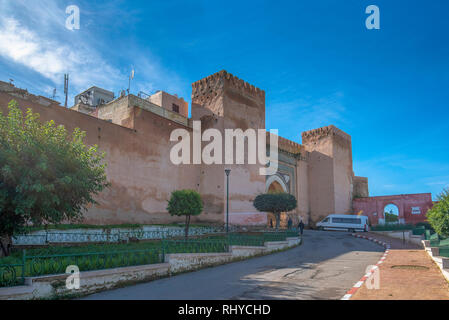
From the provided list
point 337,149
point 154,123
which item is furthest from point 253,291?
point 337,149

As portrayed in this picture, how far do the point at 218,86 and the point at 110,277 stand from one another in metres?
17.2

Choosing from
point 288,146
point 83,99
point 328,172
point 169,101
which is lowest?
point 328,172

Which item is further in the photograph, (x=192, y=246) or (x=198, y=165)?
(x=198, y=165)

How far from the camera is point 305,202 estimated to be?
1193 inches

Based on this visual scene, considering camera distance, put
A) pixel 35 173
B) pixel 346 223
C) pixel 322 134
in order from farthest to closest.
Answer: pixel 322 134
pixel 346 223
pixel 35 173

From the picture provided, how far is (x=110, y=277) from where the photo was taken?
664 cm

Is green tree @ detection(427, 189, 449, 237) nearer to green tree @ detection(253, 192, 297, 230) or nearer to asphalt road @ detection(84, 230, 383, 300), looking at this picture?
asphalt road @ detection(84, 230, 383, 300)

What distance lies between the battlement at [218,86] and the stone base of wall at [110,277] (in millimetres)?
13379

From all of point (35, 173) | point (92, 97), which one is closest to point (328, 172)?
point (92, 97)

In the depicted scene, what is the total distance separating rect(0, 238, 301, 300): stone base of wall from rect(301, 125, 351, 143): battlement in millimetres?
22623

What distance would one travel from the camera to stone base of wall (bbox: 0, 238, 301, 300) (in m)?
5.28

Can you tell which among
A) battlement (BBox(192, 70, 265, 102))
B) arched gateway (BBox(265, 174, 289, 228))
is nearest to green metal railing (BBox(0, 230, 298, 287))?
battlement (BBox(192, 70, 265, 102))

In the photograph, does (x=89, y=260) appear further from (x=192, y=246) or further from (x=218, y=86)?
(x=218, y=86)
